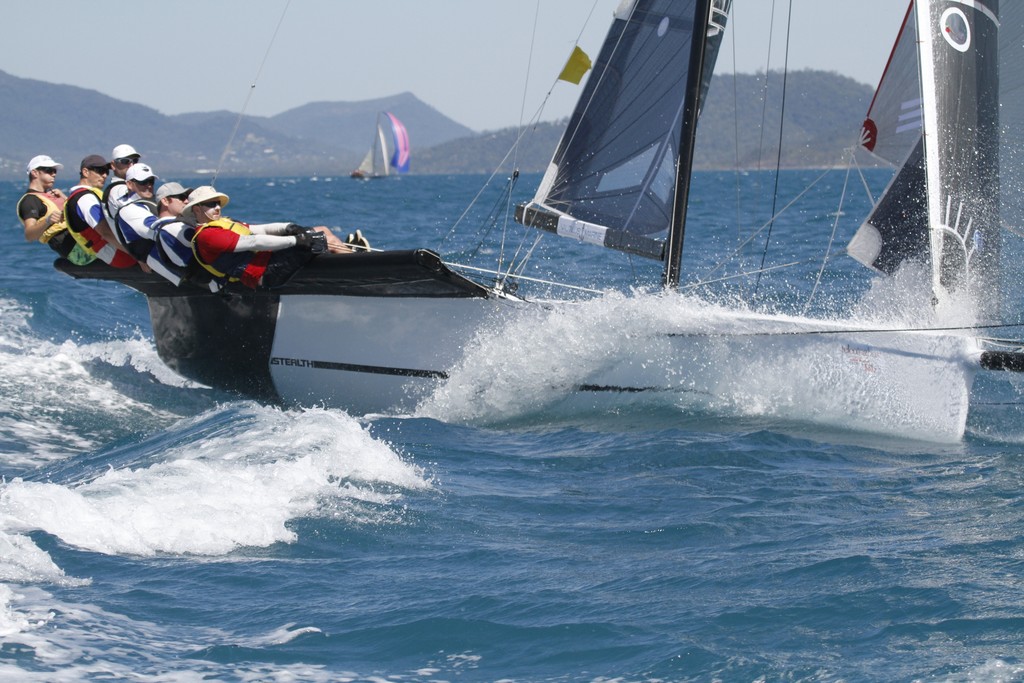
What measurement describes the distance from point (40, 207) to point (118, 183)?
0.72m

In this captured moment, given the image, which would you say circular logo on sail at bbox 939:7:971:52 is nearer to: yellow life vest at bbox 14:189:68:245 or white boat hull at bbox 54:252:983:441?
white boat hull at bbox 54:252:983:441

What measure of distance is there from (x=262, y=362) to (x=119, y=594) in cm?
349

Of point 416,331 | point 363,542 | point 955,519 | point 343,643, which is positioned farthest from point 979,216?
point 343,643

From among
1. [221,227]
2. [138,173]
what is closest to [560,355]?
[221,227]

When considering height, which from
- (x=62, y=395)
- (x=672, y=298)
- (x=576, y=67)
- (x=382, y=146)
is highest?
(x=382, y=146)

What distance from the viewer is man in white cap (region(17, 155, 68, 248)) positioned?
7.18 m

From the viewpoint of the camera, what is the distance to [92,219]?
6.94 metres

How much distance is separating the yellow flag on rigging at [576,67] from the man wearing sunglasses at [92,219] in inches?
107

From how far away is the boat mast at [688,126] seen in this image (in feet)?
21.7

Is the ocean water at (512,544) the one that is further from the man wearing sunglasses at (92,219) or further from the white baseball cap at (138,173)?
the white baseball cap at (138,173)

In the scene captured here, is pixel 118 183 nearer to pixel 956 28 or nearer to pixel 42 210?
pixel 42 210

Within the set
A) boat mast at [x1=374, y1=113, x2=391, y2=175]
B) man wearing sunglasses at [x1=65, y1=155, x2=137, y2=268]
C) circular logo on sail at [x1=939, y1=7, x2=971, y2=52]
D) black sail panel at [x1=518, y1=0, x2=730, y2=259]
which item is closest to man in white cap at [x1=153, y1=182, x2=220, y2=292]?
man wearing sunglasses at [x1=65, y1=155, x2=137, y2=268]

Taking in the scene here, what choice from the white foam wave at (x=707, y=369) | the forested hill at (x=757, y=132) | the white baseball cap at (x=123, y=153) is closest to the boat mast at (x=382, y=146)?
the forested hill at (x=757, y=132)

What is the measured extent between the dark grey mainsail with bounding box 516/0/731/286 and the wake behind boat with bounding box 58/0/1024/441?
1 centimetres
